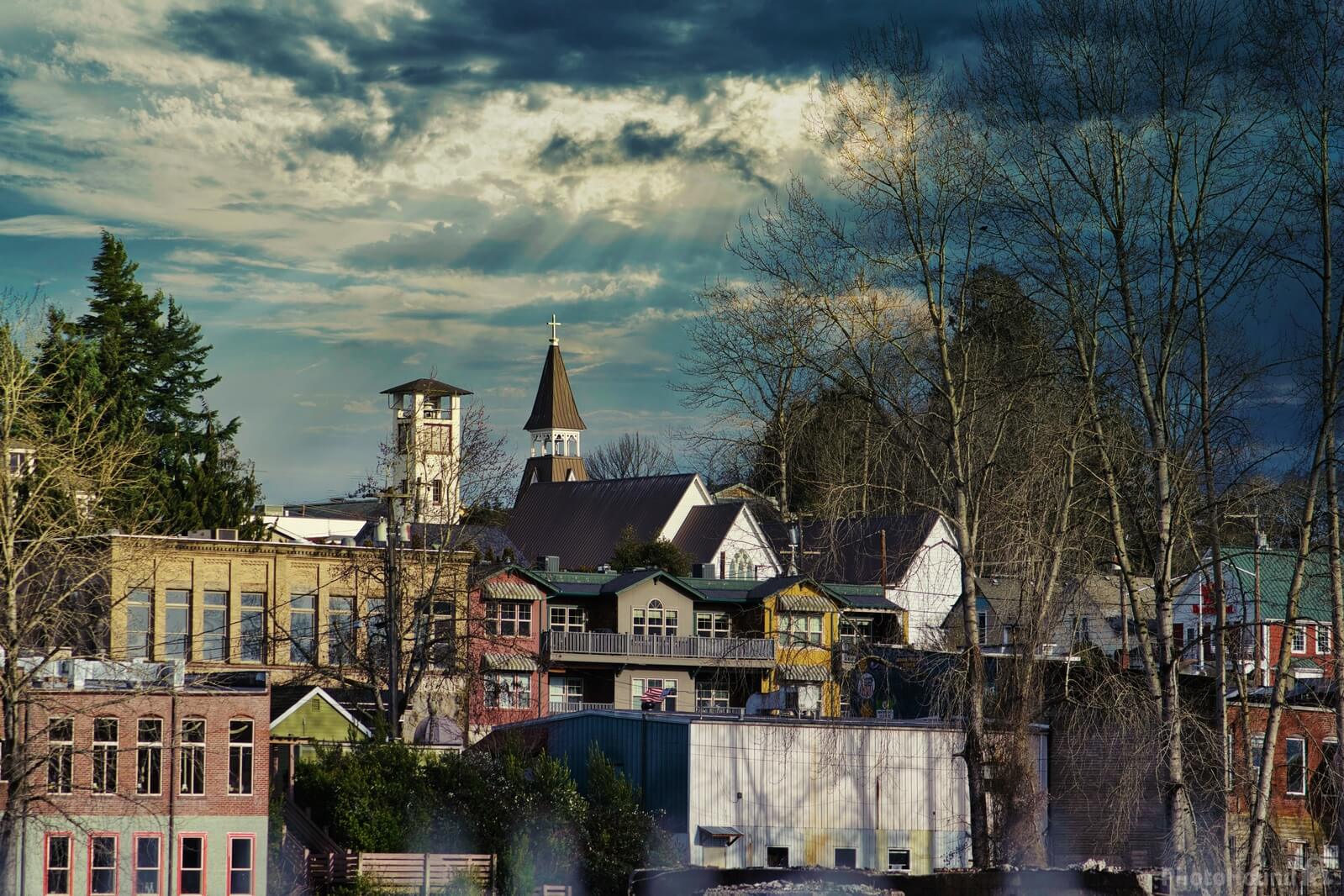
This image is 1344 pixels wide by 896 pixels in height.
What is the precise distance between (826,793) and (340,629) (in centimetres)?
2767

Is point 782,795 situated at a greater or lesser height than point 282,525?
lesser

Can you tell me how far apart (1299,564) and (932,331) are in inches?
319

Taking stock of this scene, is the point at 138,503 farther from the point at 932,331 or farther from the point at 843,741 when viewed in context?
the point at 932,331

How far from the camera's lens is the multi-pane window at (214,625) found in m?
63.7

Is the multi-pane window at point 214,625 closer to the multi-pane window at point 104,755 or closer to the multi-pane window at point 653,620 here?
the multi-pane window at point 653,620

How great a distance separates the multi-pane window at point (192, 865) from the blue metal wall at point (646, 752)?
9698 millimetres

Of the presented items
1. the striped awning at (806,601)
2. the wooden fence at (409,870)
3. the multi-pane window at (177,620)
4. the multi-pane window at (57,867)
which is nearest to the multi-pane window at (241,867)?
the wooden fence at (409,870)

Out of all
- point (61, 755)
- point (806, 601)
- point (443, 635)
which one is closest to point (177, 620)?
point (443, 635)

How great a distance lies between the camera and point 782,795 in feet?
143

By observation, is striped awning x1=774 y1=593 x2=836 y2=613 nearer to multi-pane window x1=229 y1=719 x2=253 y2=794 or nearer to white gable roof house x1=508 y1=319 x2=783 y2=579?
white gable roof house x1=508 y1=319 x2=783 y2=579

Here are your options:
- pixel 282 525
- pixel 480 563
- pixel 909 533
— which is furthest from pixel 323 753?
pixel 282 525

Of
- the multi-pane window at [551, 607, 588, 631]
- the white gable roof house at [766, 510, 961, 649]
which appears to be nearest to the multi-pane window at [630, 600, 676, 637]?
the multi-pane window at [551, 607, 588, 631]

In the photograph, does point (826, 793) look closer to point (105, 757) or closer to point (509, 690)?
point (105, 757)

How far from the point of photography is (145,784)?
139 feet
